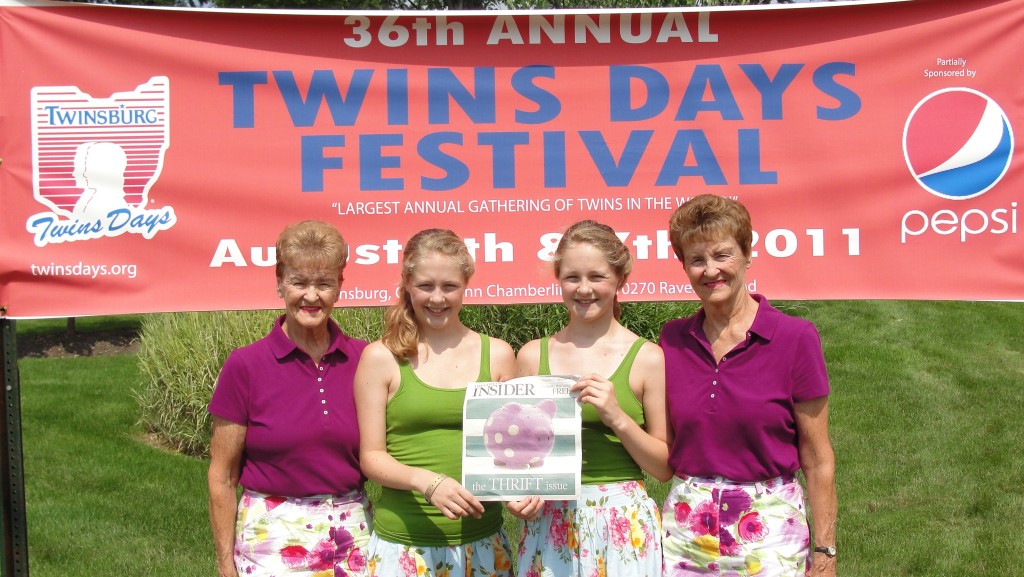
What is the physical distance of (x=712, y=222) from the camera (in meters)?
3.05

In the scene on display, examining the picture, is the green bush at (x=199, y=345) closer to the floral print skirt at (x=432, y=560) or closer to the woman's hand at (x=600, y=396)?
the floral print skirt at (x=432, y=560)

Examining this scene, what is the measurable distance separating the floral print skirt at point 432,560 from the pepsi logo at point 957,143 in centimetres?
272

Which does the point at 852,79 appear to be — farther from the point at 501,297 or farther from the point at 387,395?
the point at 387,395

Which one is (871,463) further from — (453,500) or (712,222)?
(453,500)

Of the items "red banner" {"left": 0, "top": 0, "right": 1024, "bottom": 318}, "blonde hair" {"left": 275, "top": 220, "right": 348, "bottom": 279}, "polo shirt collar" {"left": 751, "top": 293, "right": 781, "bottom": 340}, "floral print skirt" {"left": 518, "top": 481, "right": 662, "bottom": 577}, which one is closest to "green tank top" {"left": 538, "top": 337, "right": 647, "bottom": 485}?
"floral print skirt" {"left": 518, "top": 481, "right": 662, "bottom": 577}

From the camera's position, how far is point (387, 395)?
309cm

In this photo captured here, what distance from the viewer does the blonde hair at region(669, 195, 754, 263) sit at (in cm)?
305

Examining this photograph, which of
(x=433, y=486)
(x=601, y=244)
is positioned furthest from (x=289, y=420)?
(x=601, y=244)

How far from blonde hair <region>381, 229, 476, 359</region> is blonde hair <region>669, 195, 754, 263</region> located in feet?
2.30

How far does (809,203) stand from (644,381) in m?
1.81

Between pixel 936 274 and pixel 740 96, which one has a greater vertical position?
pixel 740 96

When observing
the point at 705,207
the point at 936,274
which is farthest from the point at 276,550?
the point at 936,274

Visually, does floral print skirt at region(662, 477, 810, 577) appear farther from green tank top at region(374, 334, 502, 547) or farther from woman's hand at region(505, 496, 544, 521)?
green tank top at region(374, 334, 502, 547)

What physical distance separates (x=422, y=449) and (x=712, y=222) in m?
1.16
